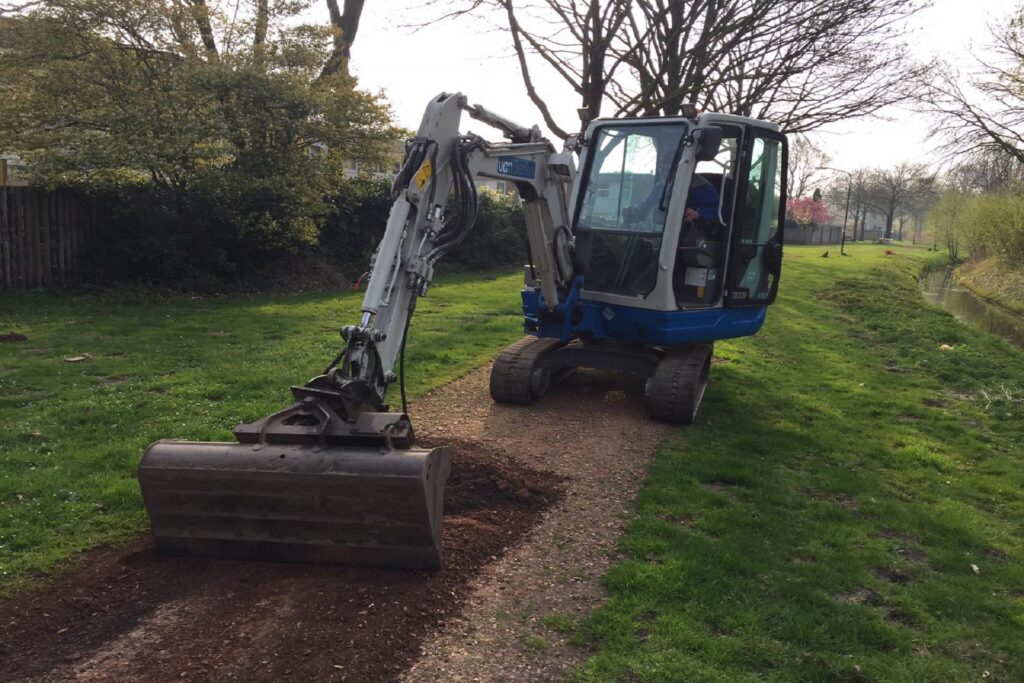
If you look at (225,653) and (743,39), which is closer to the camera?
(225,653)

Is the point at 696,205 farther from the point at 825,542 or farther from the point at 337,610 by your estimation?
the point at 337,610

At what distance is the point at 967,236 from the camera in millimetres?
31438

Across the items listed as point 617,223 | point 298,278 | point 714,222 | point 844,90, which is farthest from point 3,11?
point 844,90

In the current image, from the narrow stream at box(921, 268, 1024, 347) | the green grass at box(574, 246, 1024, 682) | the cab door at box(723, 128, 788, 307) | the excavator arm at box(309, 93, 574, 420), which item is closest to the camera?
the green grass at box(574, 246, 1024, 682)

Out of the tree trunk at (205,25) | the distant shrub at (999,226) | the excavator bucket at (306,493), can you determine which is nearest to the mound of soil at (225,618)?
the excavator bucket at (306,493)

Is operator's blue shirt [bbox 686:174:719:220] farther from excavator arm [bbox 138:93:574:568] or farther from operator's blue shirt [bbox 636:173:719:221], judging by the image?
excavator arm [bbox 138:93:574:568]

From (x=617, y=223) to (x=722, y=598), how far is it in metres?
4.41

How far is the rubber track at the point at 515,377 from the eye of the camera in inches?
292

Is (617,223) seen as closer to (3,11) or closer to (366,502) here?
(366,502)

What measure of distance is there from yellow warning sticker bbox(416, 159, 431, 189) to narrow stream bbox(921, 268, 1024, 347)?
50.3 ft

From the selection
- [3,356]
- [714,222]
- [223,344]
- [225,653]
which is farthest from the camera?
[223,344]

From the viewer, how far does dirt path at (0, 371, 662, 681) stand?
3234mm

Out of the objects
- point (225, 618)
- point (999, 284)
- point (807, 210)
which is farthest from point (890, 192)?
point (225, 618)

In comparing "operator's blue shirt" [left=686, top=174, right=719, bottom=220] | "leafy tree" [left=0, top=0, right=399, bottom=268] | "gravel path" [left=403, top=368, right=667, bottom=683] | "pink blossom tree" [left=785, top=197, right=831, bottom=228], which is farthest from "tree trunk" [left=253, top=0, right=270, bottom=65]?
"pink blossom tree" [left=785, top=197, right=831, bottom=228]
